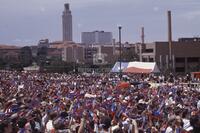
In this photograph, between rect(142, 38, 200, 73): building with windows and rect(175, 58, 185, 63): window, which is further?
rect(175, 58, 185, 63): window

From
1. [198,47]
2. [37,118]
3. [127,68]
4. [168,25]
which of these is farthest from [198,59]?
[37,118]

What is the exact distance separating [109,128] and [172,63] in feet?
394

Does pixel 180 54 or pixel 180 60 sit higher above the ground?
pixel 180 54

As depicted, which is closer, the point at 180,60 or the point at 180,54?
the point at 180,54

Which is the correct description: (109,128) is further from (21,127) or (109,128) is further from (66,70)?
(66,70)

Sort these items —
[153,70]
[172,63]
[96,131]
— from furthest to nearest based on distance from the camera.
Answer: [172,63] → [153,70] → [96,131]

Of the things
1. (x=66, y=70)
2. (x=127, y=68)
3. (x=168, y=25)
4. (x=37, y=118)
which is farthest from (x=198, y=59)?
(x=37, y=118)

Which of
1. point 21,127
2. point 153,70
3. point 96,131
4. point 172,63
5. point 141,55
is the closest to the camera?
point 21,127

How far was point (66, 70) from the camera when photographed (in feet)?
442

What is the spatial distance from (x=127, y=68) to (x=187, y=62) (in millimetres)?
76508

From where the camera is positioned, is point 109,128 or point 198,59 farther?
point 198,59

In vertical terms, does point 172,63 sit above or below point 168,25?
below

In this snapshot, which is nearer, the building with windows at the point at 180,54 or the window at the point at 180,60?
the building with windows at the point at 180,54

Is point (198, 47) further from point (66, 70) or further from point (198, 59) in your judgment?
point (66, 70)
